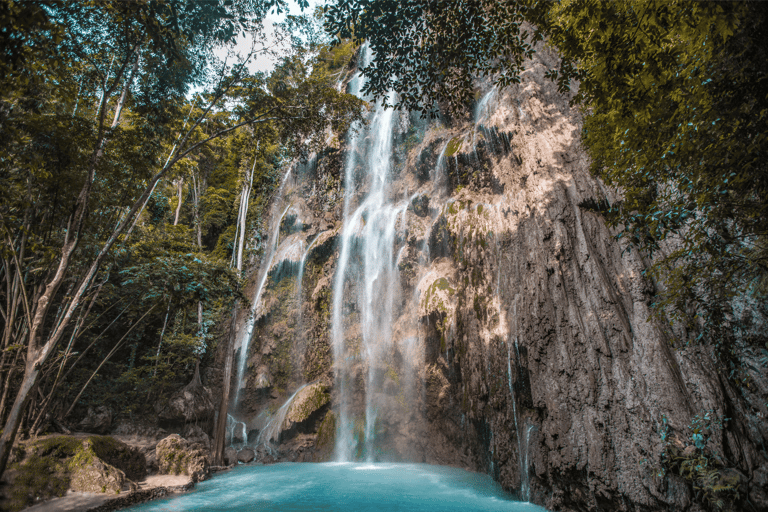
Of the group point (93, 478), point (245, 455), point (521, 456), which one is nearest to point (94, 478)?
point (93, 478)

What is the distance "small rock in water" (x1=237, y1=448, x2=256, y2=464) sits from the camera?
11.6 m

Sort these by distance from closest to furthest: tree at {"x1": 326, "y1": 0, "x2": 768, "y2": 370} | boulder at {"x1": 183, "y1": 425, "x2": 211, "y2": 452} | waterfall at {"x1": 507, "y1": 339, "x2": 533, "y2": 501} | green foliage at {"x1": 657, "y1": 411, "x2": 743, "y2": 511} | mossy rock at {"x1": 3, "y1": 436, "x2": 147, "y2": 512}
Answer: tree at {"x1": 326, "y1": 0, "x2": 768, "y2": 370} < green foliage at {"x1": 657, "y1": 411, "x2": 743, "y2": 511} < mossy rock at {"x1": 3, "y1": 436, "x2": 147, "y2": 512} < waterfall at {"x1": 507, "y1": 339, "x2": 533, "y2": 501} < boulder at {"x1": 183, "y1": 425, "x2": 211, "y2": 452}

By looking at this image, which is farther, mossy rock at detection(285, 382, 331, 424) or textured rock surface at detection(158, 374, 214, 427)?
mossy rock at detection(285, 382, 331, 424)

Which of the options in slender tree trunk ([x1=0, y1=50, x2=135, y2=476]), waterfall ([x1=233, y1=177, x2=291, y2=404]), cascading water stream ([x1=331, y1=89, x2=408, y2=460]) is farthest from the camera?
waterfall ([x1=233, y1=177, x2=291, y2=404])

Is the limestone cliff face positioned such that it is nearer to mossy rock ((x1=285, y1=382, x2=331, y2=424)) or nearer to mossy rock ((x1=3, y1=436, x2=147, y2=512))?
mossy rock ((x1=285, y1=382, x2=331, y2=424))

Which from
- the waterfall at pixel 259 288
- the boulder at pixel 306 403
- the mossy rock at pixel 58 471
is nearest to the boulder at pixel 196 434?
the boulder at pixel 306 403

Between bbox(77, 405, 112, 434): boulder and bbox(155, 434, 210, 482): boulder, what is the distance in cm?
426

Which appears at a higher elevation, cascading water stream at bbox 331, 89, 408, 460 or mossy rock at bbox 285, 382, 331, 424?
cascading water stream at bbox 331, 89, 408, 460

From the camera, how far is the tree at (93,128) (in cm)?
496

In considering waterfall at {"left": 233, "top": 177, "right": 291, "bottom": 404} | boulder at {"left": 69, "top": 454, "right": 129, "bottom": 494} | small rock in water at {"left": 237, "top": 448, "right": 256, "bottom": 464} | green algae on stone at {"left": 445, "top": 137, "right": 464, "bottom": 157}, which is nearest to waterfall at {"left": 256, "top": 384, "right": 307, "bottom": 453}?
small rock in water at {"left": 237, "top": 448, "right": 256, "bottom": 464}

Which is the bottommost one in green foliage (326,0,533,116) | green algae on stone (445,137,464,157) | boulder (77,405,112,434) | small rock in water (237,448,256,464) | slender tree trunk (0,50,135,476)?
small rock in water (237,448,256,464)

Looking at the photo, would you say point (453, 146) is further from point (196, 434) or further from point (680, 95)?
point (196, 434)

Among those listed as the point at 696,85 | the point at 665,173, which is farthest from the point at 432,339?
the point at 696,85

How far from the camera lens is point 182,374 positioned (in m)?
13.7
